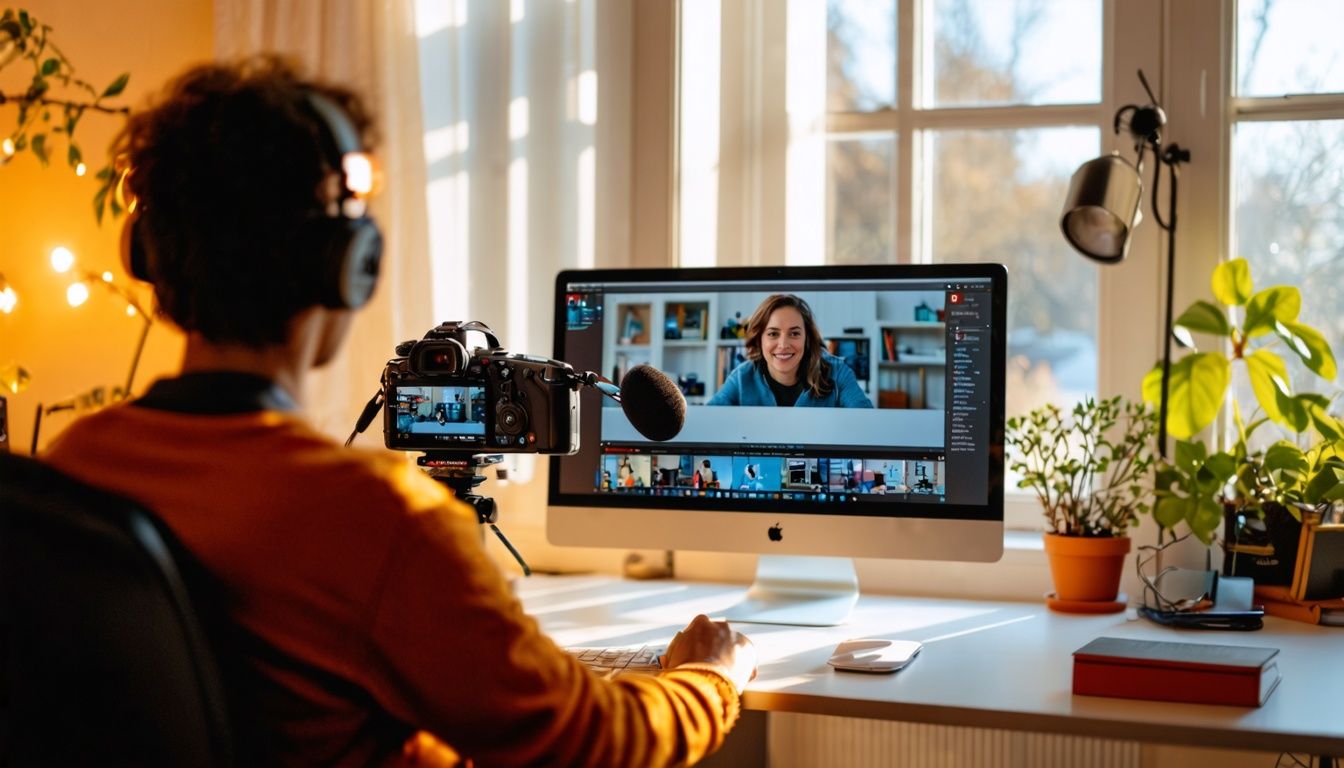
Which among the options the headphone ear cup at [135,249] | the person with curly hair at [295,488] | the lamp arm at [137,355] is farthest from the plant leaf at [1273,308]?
the lamp arm at [137,355]

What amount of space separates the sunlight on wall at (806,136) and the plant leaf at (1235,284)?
2.37ft

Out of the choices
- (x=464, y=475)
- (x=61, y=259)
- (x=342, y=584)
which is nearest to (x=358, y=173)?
(x=342, y=584)

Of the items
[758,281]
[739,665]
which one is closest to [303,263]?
[739,665]

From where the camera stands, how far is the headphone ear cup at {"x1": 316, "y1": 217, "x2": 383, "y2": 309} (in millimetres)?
956

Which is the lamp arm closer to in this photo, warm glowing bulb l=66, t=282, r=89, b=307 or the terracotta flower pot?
warm glowing bulb l=66, t=282, r=89, b=307

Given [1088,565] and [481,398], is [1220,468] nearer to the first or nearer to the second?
[1088,565]

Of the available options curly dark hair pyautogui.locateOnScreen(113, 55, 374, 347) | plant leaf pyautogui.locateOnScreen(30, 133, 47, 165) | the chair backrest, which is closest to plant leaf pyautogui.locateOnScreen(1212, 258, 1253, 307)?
curly dark hair pyautogui.locateOnScreen(113, 55, 374, 347)

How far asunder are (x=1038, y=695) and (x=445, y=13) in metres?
1.71

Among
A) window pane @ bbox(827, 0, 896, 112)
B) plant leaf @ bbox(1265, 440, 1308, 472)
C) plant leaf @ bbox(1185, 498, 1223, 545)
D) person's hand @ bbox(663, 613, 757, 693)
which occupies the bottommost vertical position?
person's hand @ bbox(663, 613, 757, 693)

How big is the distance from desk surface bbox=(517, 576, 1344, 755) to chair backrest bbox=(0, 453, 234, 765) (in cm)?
75

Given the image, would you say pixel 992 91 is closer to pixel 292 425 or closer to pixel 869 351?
pixel 869 351

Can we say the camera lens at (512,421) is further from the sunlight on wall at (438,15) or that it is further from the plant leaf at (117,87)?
the plant leaf at (117,87)

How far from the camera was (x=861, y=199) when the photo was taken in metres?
2.49

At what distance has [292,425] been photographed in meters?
0.94
